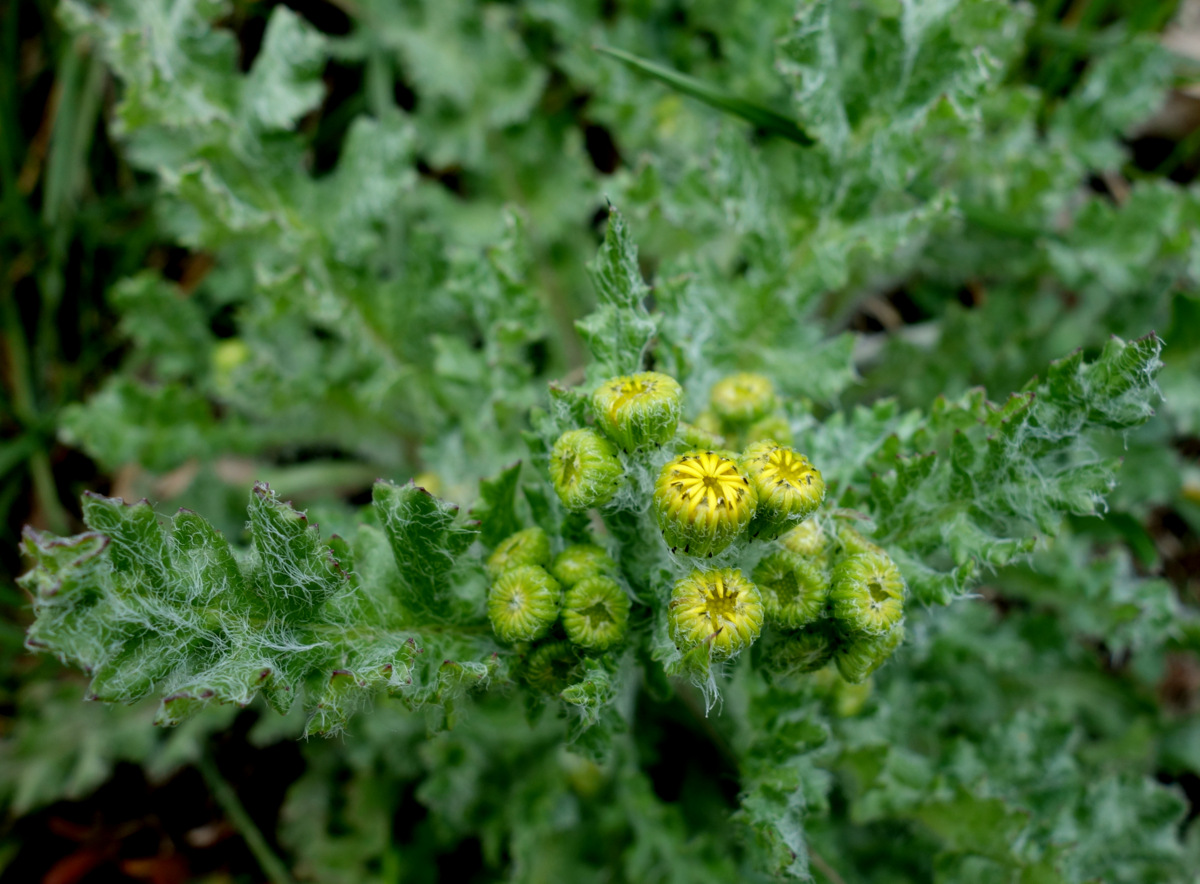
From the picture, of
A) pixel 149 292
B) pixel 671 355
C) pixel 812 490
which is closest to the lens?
pixel 812 490

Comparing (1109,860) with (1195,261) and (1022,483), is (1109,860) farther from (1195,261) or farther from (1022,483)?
(1195,261)

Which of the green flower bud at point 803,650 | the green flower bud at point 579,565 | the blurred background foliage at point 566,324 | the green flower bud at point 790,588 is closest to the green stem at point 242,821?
the blurred background foliage at point 566,324

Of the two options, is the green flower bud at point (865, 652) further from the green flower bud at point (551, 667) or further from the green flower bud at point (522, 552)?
the green flower bud at point (522, 552)

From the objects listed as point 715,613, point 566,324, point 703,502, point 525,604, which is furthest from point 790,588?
point 566,324

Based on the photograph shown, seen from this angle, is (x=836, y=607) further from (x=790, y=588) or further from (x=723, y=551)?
(x=723, y=551)

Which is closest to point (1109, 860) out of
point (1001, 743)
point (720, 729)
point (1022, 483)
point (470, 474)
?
point (1001, 743)

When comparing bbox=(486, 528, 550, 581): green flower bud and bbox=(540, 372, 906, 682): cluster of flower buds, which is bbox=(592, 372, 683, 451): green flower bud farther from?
bbox=(486, 528, 550, 581): green flower bud

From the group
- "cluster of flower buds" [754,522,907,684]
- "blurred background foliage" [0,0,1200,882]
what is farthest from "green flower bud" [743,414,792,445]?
"cluster of flower buds" [754,522,907,684]

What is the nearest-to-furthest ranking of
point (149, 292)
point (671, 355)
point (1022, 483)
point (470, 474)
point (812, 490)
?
1. point (812, 490)
2. point (1022, 483)
3. point (671, 355)
4. point (470, 474)
5. point (149, 292)
